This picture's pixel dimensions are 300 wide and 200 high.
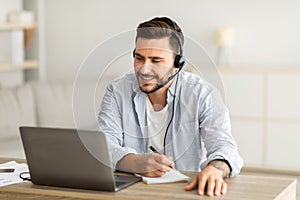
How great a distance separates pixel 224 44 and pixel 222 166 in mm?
3406

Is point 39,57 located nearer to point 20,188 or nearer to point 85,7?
point 85,7

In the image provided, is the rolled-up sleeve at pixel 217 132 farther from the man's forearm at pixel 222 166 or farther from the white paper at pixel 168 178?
the white paper at pixel 168 178

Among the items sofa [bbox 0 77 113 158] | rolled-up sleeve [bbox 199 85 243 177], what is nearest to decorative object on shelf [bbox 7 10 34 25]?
sofa [bbox 0 77 113 158]

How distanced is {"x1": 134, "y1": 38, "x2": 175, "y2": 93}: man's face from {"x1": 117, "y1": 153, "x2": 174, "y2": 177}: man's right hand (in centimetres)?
26

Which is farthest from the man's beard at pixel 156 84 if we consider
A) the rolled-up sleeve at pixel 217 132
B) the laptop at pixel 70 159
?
the laptop at pixel 70 159

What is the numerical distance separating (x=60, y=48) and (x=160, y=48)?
13.4ft

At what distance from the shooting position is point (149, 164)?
100 inches

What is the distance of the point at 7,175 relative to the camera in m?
2.65

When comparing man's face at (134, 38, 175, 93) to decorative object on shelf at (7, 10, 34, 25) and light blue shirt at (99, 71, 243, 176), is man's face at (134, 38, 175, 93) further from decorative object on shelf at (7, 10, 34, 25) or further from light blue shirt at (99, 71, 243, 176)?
decorative object on shelf at (7, 10, 34, 25)

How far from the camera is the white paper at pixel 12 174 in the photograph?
254cm

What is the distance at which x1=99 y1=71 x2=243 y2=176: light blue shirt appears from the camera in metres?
2.74

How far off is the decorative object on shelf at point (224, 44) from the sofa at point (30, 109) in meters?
0.97

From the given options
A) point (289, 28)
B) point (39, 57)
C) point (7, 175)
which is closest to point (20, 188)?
point (7, 175)

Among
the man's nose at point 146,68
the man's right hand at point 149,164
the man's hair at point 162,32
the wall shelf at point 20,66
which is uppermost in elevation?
the man's hair at point 162,32
